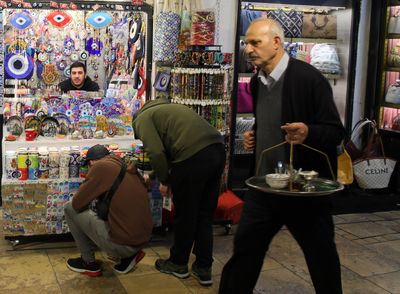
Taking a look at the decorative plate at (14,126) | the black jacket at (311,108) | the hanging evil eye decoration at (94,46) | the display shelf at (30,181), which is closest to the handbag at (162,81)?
the hanging evil eye decoration at (94,46)

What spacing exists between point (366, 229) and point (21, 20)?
12.1 ft

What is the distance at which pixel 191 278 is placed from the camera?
4.19 metres

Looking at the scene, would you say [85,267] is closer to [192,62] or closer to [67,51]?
[192,62]

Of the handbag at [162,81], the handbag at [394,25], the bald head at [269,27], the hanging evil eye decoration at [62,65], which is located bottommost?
the handbag at [162,81]

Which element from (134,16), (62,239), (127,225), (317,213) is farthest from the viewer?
(134,16)

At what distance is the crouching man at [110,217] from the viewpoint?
395 cm

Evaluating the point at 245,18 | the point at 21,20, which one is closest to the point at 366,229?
the point at 245,18

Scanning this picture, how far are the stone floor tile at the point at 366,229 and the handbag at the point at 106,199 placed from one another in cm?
249

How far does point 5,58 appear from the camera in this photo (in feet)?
16.5

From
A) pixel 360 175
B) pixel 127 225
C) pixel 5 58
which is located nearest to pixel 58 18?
pixel 5 58

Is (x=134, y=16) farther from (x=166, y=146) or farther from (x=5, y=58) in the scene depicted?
(x=166, y=146)

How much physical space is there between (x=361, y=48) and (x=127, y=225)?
146 inches

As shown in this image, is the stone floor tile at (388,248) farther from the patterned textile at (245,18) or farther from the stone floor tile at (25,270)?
the stone floor tile at (25,270)

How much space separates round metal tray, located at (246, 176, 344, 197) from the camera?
2.74 m
